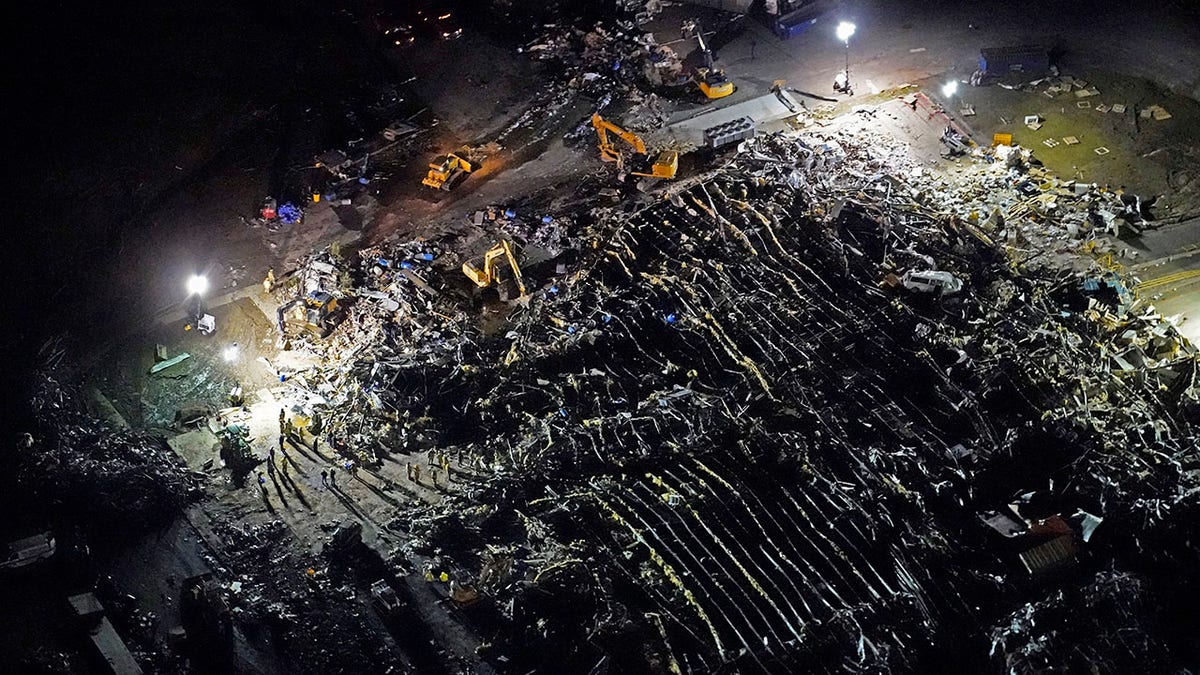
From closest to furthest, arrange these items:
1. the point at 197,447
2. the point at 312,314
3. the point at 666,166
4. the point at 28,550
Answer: the point at 28,550
the point at 197,447
the point at 312,314
the point at 666,166

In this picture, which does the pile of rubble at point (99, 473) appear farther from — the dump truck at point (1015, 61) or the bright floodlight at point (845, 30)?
the dump truck at point (1015, 61)

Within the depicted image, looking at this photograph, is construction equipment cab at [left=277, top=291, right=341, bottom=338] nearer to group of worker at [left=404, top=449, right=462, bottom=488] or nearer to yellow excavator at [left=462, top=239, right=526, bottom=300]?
yellow excavator at [left=462, top=239, right=526, bottom=300]

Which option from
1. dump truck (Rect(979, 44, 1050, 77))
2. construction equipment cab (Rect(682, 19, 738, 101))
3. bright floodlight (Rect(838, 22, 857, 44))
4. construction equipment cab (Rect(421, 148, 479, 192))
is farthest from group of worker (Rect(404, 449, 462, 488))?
dump truck (Rect(979, 44, 1050, 77))

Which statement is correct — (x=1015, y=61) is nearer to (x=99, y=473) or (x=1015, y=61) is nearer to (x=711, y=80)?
(x=711, y=80)

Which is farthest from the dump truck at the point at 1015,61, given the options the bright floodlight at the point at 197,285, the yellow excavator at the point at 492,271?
the bright floodlight at the point at 197,285

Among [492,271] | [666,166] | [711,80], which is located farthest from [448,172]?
[711,80]

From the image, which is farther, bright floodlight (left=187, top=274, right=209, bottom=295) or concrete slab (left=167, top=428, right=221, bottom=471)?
bright floodlight (left=187, top=274, right=209, bottom=295)

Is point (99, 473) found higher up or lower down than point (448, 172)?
lower down
